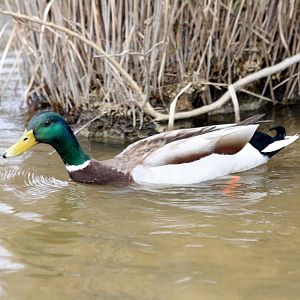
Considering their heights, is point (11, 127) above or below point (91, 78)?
below

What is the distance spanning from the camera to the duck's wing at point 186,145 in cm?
540

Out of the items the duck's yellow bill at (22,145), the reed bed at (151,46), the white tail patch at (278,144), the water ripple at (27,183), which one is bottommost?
the water ripple at (27,183)

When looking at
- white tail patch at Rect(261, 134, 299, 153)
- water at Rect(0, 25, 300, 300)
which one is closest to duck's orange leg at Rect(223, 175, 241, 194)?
water at Rect(0, 25, 300, 300)

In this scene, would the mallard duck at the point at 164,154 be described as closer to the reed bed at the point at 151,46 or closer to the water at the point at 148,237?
the water at the point at 148,237

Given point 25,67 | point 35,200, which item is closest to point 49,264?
point 35,200

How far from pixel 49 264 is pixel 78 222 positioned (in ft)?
2.48

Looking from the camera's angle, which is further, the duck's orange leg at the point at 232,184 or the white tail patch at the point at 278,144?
the white tail patch at the point at 278,144

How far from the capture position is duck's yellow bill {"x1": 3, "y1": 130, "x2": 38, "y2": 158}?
5.30m

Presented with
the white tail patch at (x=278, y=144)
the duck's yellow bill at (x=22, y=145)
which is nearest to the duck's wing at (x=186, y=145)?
the white tail patch at (x=278, y=144)

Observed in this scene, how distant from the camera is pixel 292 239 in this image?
4.05m

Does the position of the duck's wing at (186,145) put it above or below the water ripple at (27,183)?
above

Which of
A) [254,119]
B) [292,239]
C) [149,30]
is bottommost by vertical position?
[292,239]

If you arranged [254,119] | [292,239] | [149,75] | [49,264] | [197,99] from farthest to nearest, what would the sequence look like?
[197,99] → [149,75] → [254,119] → [292,239] → [49,264]

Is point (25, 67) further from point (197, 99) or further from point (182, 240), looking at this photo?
point (182, 240)
